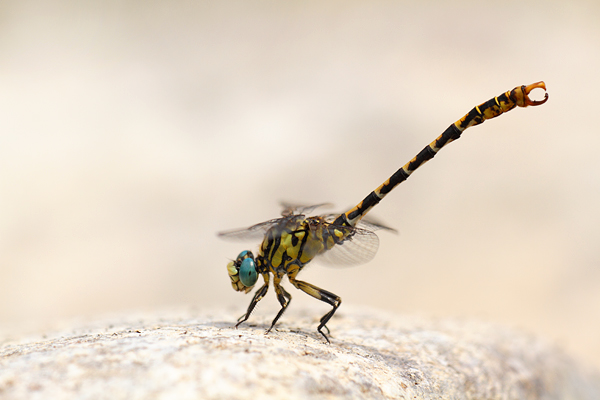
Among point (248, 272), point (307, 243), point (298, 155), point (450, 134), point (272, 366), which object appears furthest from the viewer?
point (298, 155)

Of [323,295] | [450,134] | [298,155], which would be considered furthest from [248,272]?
[298,155]

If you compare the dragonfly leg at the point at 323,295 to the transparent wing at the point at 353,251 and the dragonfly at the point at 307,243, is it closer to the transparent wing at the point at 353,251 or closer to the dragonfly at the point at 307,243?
the dragonfly at the point at 307,243

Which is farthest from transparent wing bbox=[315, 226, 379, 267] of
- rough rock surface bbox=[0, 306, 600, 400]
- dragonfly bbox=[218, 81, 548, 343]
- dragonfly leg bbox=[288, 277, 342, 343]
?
rough rock surface bbox=[0, 306, 600, 400]

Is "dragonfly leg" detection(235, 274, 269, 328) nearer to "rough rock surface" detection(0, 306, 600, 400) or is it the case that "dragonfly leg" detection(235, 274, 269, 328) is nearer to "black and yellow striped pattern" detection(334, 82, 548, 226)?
"rough rock surface" detection(0, 306, 600, 400)

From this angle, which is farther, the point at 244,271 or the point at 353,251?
the point at 353,251

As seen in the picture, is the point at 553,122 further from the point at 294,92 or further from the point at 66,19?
the point at 66,19

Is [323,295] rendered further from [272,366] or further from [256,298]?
[272,366]
